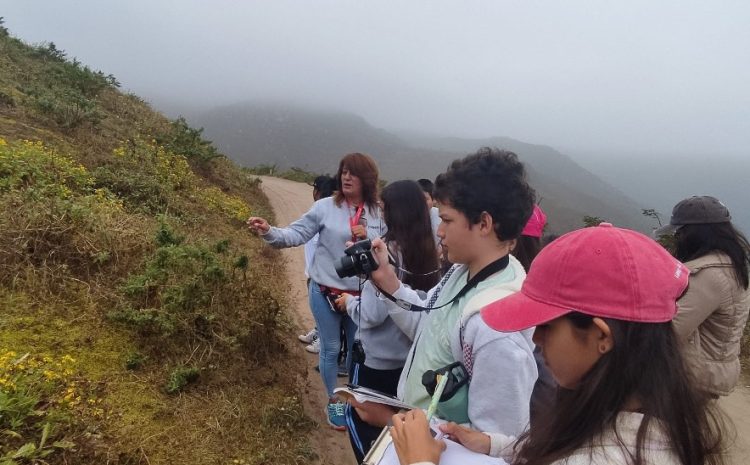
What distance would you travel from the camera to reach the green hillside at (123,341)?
2.60 metres

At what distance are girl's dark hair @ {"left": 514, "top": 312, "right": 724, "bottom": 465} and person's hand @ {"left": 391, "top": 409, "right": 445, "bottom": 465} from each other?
330mm

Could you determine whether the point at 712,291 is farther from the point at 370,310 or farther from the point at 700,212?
the point at 370,310

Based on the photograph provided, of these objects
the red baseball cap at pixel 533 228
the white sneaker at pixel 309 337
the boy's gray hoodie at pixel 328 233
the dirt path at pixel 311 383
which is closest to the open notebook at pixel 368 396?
the red baseball cap at pixel 533 228

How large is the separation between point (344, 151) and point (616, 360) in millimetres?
82822

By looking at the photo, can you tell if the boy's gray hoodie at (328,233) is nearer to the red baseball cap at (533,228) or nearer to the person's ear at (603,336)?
the red baseball cap at (533,228)

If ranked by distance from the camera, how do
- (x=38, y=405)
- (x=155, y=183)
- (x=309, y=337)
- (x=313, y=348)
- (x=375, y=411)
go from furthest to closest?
(x=155, y=183), (x=309, y=337), (x=313, y=348), (x=38, y=405), (x=375, y=411)

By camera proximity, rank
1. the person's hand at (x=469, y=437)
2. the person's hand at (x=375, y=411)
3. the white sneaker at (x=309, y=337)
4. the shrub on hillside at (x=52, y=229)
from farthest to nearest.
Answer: the white sneaker at (x=309, y=337)
the shrub on hillside at (x=52, y=229)
the person's hand at (x=375, y=411)
the person's hand at (x=469, y=437)

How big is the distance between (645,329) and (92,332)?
364 centimetres

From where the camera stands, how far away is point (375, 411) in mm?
1963

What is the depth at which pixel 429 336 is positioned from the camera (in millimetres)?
1836

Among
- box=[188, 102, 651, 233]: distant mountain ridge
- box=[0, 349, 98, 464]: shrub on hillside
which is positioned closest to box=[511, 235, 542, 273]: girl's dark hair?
box=[0, 349, 98, 464]: shrub on hillside

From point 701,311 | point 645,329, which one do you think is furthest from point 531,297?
point 701,311

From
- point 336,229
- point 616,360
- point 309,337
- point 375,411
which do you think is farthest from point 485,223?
point 309,337

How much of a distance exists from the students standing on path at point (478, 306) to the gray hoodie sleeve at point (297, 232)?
1728mm
